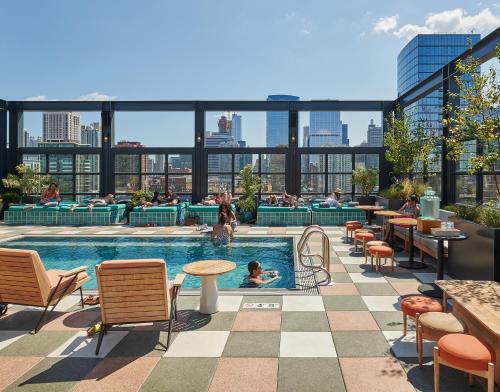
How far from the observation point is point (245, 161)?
1598 centimetres

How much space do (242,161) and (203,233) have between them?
19.5ft

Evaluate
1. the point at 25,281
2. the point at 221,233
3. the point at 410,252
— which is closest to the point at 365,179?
the point at 221,233

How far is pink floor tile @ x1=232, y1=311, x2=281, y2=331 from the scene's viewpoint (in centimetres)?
382

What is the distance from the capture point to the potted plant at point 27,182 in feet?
48.7

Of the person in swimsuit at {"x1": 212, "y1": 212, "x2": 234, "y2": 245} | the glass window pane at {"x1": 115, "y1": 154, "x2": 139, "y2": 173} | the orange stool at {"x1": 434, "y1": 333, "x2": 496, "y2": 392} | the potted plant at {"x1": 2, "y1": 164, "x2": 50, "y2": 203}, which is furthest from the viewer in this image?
the glass window pane at {"x1": 115, "y1": 154, "x2": 139, "y2": 173}

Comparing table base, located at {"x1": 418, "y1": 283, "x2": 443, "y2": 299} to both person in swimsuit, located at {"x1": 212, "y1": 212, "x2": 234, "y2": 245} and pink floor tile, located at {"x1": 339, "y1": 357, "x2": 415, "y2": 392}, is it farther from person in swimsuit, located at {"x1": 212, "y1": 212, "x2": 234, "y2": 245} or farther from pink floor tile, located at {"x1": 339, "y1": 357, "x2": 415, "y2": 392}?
person in swimsuit, located at {"x1": 212, "y1": 212, "x2": 234, "y2": 245}

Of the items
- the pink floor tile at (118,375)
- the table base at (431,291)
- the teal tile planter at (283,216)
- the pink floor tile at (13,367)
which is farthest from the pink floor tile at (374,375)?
the teal tile planter at (283,216)

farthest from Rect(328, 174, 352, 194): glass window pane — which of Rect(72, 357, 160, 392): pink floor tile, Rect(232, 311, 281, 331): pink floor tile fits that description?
Rect(72, 357, 160, 392): pink floor tile

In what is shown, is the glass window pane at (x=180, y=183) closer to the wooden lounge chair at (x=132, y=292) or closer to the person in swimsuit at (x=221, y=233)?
the person in swimsuit at (x=221, y=233)

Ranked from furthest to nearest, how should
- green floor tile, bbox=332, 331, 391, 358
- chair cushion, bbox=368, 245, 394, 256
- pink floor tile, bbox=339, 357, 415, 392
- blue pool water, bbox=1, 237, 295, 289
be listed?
blue pool water, bbox=1, 237, 295, 289
chair cushion, bbox=368, 245, 394, 256
green floor tile, bbox=332, 331, 391, 358
pink floor tile, bbox=339, 357, 415, 392

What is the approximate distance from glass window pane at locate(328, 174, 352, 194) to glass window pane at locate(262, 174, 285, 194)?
2.14 metres

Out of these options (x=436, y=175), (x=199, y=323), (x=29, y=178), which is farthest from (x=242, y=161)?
(x=199, y=323)

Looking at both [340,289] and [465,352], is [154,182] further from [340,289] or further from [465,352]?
[465,352]

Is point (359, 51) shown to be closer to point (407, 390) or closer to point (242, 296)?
point (242, 296)
